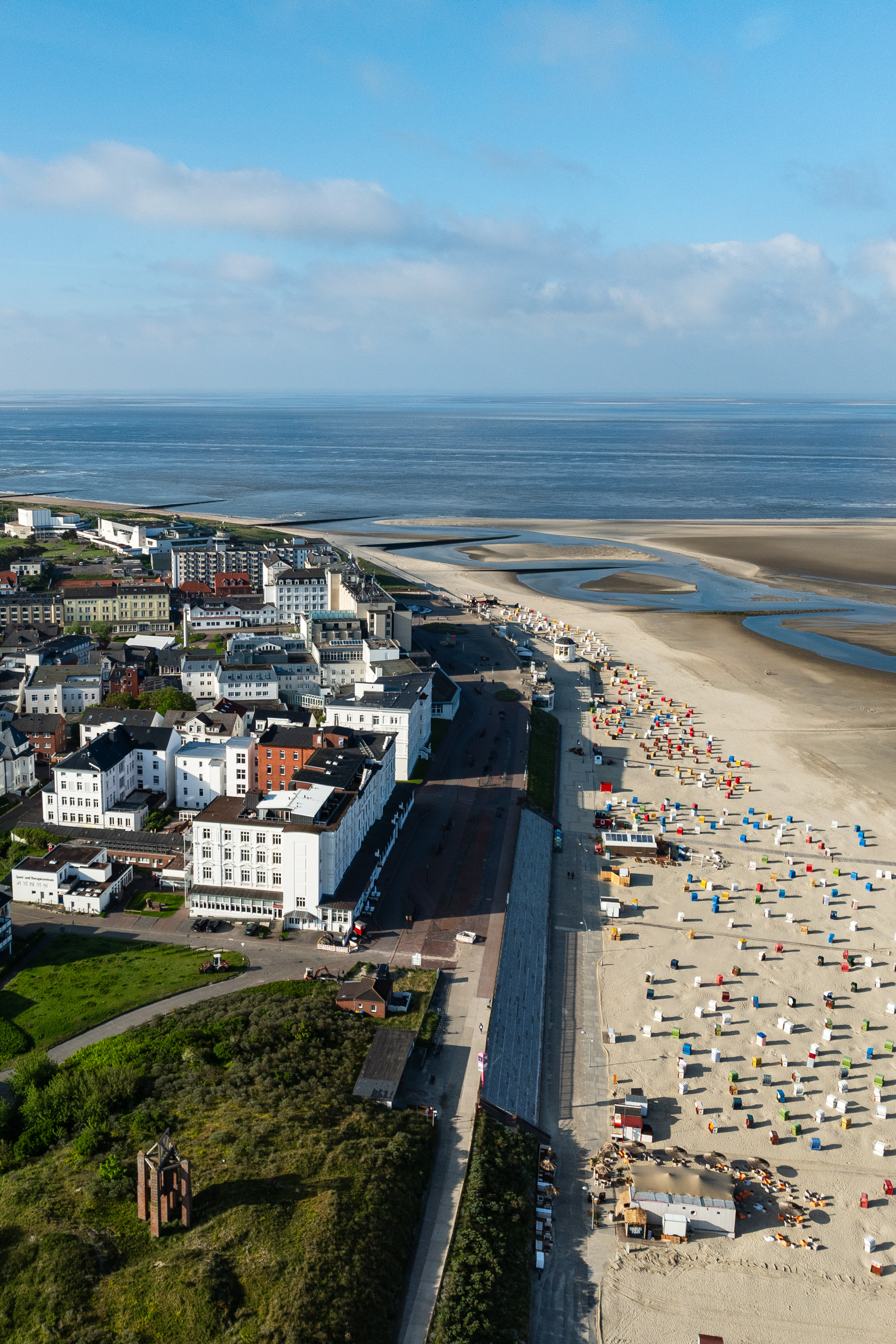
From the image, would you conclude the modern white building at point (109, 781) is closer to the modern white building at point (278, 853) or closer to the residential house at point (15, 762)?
the residential house at point (15, 762)

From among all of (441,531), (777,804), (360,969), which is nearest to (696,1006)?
(360,969)

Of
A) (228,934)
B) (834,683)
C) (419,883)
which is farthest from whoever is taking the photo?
(834,683)

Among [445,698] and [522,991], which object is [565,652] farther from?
[522,991]

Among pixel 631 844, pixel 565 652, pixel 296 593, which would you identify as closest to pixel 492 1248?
pixel 631 844

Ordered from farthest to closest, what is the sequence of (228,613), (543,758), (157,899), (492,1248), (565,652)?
(228,613) < (565,652) < (543,758) < (157,899) < (492,1248)

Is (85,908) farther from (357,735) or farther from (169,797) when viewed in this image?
(357,735)

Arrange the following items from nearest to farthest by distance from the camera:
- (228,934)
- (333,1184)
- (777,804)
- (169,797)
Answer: (333,1184), (228,934), (169,797), (777,804)
